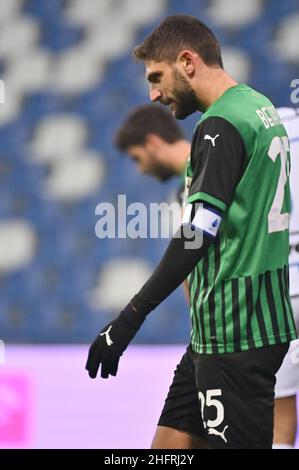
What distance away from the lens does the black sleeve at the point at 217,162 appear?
143 cm

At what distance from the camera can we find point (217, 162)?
1426 millimetres

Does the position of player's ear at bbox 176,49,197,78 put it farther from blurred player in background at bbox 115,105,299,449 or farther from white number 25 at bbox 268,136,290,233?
blurred player in background at bbox 115,105,299,449

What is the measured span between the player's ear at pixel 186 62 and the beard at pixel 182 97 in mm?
10

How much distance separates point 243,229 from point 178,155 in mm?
1394

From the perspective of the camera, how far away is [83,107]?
359cm

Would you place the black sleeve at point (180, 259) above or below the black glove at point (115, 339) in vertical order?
above

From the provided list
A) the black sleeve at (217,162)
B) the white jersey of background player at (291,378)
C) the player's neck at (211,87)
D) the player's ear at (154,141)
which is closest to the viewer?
the black sleeve at (217,162)

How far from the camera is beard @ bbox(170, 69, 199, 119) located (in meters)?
1.55

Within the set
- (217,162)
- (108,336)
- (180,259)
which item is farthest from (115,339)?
(217,162)

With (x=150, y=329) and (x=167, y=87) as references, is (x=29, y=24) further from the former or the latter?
(x=167, y=87)

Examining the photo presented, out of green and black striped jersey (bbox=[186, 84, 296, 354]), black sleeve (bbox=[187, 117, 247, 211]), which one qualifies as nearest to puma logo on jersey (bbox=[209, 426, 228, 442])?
green and black striped jersey (bbox=[186, 84, 296, 354])

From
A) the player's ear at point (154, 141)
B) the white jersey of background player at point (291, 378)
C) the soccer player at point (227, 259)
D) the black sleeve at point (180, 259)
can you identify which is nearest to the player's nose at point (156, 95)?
the soccer player at point (227, 259)

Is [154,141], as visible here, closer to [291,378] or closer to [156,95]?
[291,378]

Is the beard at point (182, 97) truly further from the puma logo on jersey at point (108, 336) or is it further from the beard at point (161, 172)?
the beard at point (161, 172)
